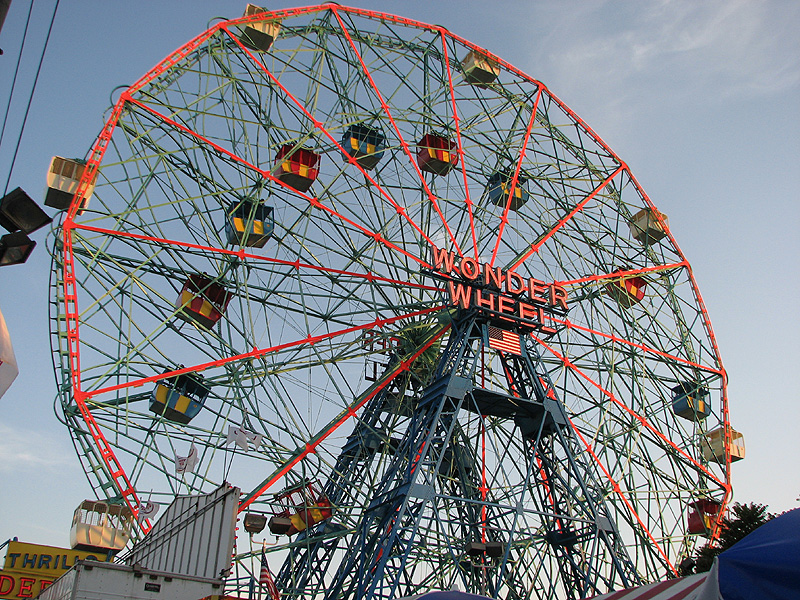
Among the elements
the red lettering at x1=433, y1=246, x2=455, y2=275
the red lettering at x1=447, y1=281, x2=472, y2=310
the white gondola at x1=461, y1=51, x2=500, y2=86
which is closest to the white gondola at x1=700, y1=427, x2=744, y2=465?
the red lettering at x1=447, y1=281, x2=472, y2=310

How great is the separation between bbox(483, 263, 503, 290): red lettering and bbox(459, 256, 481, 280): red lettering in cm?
25

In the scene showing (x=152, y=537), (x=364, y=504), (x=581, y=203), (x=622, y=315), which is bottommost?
(x=152, y=537)

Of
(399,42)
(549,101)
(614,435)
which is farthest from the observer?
(549,101)

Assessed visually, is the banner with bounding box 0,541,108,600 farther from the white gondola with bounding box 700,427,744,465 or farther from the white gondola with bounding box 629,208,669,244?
the white gondola with bounding box 629,208,669,244

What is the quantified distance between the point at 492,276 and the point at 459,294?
58.3 inches

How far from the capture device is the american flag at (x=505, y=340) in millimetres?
19938

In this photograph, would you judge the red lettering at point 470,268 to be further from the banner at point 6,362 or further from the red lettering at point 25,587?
the banner at point 6,362

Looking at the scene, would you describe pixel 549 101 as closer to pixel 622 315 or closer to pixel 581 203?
pixel 581 203

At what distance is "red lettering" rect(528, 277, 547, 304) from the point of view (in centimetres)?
2118

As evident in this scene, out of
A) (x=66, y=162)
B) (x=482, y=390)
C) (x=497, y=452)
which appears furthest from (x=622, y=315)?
(x=66, y=162)

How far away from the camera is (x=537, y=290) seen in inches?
843

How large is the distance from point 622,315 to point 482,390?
8616 mm

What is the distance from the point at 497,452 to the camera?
70.5ft

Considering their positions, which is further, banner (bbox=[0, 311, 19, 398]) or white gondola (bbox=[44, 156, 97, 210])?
white gondola (bbox=[44, 156, 97, 210])
